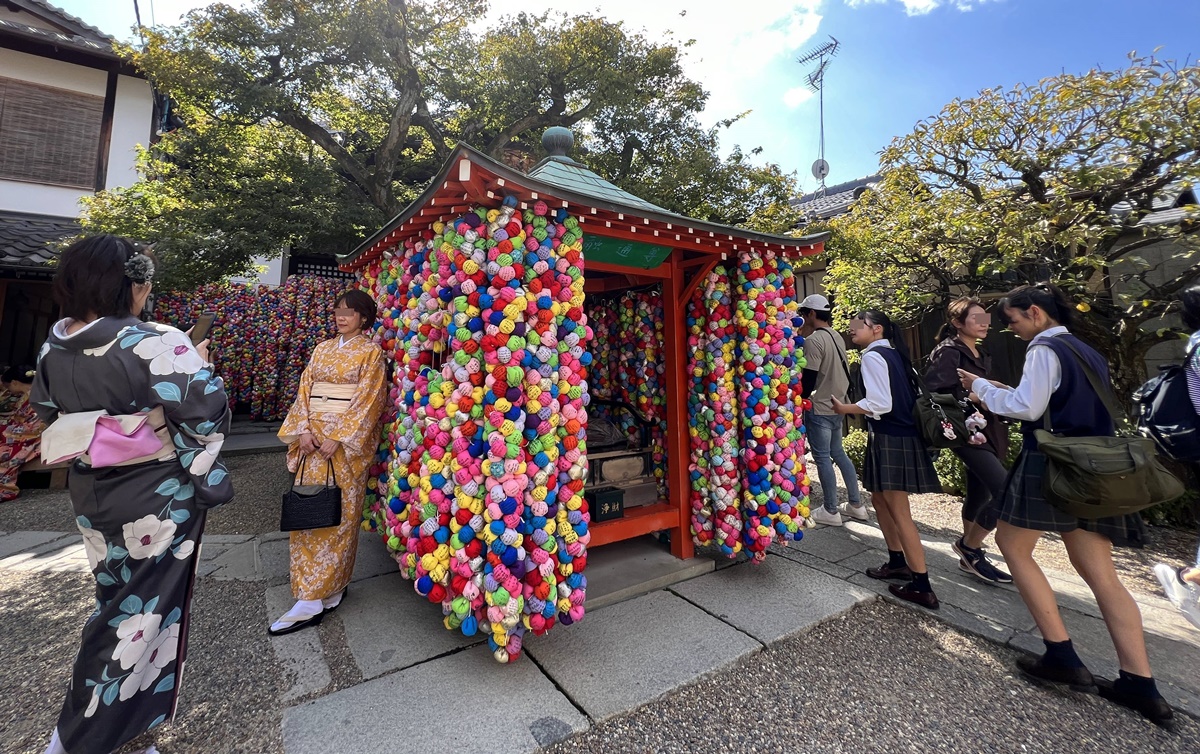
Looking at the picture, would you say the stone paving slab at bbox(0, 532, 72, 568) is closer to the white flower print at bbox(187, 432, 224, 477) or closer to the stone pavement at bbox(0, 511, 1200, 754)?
the stone pavement at bbox(0, 511, 1200, 754)

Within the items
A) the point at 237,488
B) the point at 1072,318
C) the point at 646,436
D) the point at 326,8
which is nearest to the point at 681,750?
the point at 646,436

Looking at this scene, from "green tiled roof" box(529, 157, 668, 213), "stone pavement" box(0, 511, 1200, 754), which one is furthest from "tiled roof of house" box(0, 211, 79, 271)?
"green tiled roof" box(529, 157, 668, 213)

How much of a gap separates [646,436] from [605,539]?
138 centimetres

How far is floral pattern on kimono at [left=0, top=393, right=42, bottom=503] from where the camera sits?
17.2ft

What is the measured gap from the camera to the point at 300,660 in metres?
2.45

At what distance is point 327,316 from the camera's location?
856 centimetres

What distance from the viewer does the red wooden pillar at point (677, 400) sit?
3518 millimetres

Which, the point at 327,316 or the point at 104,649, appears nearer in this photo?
the point at 104,649

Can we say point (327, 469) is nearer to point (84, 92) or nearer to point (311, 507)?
point (311, 507)

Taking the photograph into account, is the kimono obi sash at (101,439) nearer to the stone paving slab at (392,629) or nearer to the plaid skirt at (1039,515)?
the stone paving slab at (392,629)

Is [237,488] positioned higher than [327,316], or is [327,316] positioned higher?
[327,316]

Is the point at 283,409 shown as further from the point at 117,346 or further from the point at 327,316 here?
the point at 117,346

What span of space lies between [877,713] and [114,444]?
3.42 metres

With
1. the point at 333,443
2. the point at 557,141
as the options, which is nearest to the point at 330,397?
the point at 333,443
